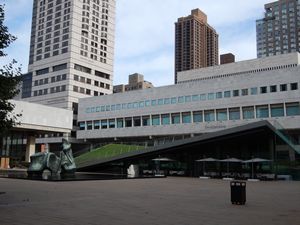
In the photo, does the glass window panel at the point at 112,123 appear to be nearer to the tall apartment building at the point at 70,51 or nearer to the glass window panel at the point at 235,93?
the tall apartment building at the point at 70,51

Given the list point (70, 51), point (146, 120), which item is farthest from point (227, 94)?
point (70, 51)

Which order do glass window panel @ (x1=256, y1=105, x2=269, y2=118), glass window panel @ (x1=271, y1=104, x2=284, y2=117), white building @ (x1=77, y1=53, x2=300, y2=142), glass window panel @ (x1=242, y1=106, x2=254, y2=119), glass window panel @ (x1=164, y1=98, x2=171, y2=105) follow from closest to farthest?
glass window panel @ (x1=271, y1=104, x2=284, y2=117) < white building @ (x1=77, y1=53, x2=300, y2=142) < glass window panel @ (x1=256, y1=105, x2=269, y2=118) < glass window panel @ (x1=242, y1=106, x2=254, y2=119) < glass window panel @ (x1=164, y1=98, x2=171, y2=105)

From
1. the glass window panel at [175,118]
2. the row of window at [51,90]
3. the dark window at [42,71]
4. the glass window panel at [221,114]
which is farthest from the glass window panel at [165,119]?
the dark window at [42,71]

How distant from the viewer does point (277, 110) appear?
60.7m

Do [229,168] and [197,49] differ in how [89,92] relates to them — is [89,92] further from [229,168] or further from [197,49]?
[197,49]

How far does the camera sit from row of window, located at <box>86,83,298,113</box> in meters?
61.1

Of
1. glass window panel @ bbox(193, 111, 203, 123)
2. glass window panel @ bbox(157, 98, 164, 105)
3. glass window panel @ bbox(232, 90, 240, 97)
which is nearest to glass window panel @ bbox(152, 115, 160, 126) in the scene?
glass window panel @ bbox(157, 98, 164, 105)

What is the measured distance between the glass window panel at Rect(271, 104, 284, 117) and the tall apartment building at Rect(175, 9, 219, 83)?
127 meters

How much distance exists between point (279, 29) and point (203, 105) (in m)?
101

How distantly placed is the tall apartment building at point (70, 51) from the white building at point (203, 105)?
16925 millimetres

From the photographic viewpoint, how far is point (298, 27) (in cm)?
14762

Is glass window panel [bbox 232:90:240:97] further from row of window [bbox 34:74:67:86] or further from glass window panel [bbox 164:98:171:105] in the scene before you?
row of window [bbox 34:74:67:86]

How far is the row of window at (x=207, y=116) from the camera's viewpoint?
60.4m

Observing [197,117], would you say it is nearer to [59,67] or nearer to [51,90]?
[51,90]
